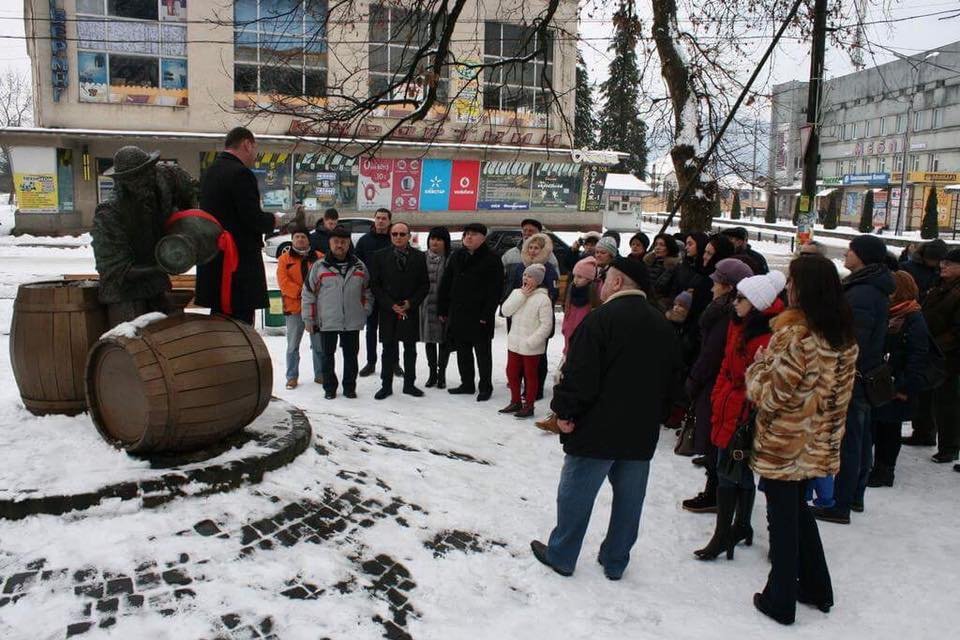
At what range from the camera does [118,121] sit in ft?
88.7

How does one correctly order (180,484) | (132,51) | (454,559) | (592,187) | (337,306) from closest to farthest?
(180,484)
(454,559)
(337,306)
(132,51)
(592,187)

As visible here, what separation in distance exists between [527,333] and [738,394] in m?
3.16

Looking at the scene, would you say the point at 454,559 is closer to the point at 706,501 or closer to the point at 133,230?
the point at 706,501

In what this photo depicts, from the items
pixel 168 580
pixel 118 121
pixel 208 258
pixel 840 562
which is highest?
pixel 118 121

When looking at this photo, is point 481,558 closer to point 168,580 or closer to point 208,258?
point 168,580

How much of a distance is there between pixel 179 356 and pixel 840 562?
4.16 m

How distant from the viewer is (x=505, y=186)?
33.7 m

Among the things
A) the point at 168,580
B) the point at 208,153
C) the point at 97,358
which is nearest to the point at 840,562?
the point at 168,580

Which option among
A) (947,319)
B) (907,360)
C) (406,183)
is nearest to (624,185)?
(406,183)

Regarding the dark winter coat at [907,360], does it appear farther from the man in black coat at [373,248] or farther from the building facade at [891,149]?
the building facade at [891,149]

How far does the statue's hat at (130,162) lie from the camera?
4.41m

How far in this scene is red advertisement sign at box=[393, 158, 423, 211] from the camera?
1232 inches

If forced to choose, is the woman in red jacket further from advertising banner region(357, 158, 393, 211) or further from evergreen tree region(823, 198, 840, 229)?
evergreen tree region(823, 198, 840, 229)

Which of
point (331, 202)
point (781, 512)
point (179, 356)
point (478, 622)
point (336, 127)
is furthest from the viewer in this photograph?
point (331, 202)
